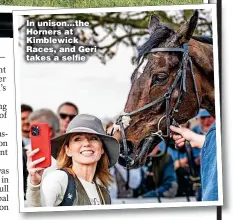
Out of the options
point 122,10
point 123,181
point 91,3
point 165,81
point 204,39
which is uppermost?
point 91,3

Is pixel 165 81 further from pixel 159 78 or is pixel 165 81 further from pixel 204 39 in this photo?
pixel 204 39

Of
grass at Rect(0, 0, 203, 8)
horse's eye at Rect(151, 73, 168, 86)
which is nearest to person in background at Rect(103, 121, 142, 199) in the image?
horse's eye at Rect(151, 73, 168, 86)

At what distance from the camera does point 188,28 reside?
210 cm

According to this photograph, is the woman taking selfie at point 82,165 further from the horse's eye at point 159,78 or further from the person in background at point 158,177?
the horse's eye at point 159,78

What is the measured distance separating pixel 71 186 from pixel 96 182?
9cm

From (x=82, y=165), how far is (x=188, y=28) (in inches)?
23.4

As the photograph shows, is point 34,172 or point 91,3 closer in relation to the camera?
point 34,172

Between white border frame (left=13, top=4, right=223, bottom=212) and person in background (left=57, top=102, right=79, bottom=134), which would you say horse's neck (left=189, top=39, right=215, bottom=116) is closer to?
white border frame (left=13, top=4, right=223, bottom=212)

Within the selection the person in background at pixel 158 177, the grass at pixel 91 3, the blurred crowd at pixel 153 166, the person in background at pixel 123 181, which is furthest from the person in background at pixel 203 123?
the grass at pixel 91 3

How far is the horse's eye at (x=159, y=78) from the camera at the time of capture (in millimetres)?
2086

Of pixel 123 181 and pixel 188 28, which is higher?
pixel 188 28

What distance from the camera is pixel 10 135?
82.2 inches

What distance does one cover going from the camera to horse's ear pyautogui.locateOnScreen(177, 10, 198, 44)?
2.10 m

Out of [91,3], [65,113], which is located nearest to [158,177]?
[65,113]
